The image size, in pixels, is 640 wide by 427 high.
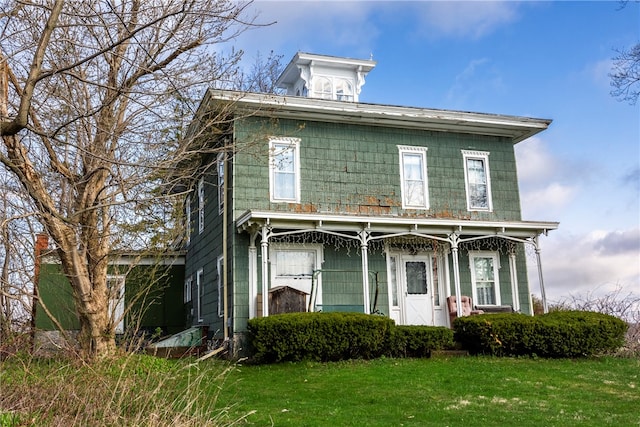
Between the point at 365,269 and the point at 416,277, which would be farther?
the point at 416,277

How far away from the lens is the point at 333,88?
19.6 metres

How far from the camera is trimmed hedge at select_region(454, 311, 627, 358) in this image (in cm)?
1335

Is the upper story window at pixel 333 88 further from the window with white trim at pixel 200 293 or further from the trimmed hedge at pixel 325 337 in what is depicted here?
the trimmed hedge at pixel 325 337

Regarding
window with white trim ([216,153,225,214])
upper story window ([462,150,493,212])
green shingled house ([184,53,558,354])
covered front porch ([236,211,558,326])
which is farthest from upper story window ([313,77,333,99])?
covered front porch ([236,211,558,326])

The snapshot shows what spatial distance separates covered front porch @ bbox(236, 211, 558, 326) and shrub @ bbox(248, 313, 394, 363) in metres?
1.18

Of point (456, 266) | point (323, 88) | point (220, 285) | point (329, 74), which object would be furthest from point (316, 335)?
point (329, 74)

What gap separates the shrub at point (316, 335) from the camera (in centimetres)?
1232

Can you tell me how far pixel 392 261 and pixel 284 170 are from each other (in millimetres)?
3794

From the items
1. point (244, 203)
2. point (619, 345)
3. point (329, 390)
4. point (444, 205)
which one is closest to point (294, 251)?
point (244, 203)

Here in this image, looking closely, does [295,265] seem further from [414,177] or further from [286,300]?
[414,177]

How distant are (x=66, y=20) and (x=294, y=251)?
8477 mm

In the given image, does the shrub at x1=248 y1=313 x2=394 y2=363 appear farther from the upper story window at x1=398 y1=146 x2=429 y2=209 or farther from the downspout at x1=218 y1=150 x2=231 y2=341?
the upper story window at x1=398 y1=146 x2=429 y2=209

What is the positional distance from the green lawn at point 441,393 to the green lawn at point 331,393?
16 millimetres

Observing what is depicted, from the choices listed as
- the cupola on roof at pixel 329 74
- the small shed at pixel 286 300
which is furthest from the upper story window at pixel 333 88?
the small shed at pixel 286 300
